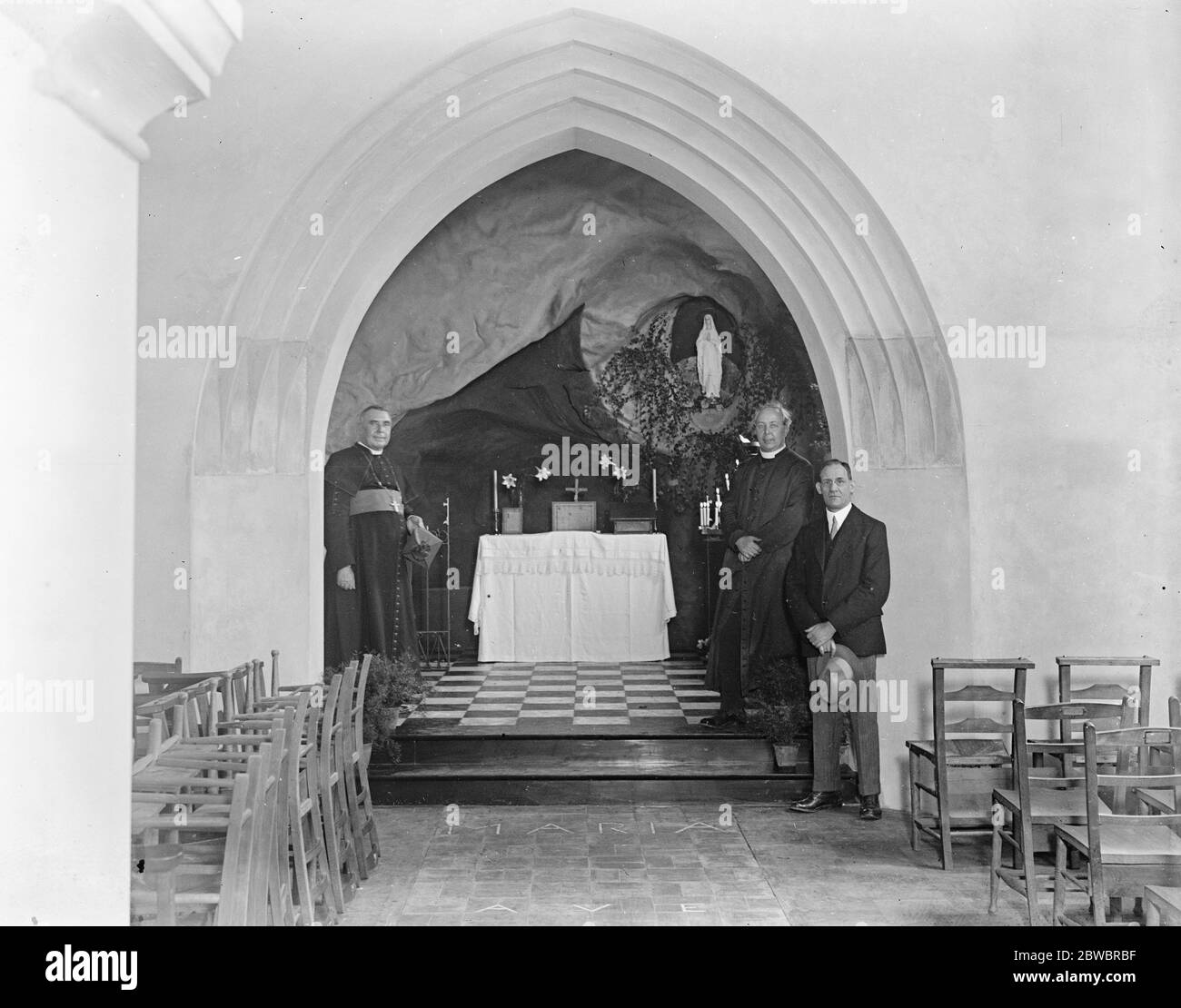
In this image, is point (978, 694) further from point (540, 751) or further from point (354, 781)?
point (354, 781)

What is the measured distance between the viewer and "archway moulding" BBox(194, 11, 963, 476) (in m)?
6.41

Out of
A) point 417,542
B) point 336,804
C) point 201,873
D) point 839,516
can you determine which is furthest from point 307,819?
point 417,542

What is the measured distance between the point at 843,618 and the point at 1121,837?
253 cm

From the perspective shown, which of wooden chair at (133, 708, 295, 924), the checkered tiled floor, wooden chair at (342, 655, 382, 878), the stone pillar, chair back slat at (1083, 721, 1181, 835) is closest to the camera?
the stone pillar

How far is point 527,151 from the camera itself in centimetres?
706

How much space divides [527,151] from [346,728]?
3756 millimetres

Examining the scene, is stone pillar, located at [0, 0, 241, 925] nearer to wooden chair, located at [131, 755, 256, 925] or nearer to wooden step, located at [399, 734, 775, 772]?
wooden chair, located at [131, 755, 256, 925]

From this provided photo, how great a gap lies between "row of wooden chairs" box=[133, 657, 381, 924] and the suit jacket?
2.61 meters

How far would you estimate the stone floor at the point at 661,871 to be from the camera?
4.70 m

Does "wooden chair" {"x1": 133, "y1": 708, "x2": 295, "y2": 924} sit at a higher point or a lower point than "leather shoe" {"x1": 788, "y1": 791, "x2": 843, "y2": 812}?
higher

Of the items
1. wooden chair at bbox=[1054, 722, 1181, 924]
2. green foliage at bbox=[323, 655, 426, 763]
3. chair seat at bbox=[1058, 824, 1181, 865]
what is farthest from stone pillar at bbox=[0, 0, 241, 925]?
green foliage at bbox=[323, 655, 426, 763]

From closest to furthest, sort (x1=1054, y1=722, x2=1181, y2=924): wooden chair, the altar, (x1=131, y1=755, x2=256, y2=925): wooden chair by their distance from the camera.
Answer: (x1=131, y1=755, x2=256, y2=925): wooden chair
(x1=1054, y1=722, x2=1181, y2=924): wooden chair
the altar
